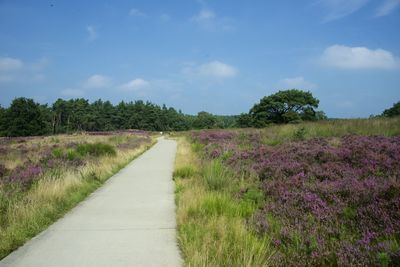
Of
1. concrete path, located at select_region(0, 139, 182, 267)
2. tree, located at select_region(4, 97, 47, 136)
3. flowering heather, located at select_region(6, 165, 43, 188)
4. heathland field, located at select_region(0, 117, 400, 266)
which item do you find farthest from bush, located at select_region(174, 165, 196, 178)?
tree, located at select_region(4, 97, 47, 136)

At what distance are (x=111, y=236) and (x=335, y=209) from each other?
4.06m

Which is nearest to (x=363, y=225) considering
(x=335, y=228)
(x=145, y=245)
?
(x=335, y=228)

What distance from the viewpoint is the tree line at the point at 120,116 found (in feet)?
236

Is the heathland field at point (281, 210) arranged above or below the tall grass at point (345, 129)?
below

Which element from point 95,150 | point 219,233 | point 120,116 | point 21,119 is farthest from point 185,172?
point 120,116

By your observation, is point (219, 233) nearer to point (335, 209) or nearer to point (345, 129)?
point (335, 209)

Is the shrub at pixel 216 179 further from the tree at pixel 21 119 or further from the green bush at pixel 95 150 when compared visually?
the tree at pixel 21 119

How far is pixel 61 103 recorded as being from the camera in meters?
131

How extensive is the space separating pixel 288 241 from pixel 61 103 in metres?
141

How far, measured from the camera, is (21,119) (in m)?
82.2

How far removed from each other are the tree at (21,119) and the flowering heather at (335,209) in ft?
292

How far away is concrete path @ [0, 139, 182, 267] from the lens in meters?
4.45

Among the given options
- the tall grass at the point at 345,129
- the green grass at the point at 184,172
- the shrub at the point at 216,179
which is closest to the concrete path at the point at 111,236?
the shrub at the point at 216,179

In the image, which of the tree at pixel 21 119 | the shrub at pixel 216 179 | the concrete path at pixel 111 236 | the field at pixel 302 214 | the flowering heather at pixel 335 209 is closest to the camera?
the flowering heather at pixel 335 209
